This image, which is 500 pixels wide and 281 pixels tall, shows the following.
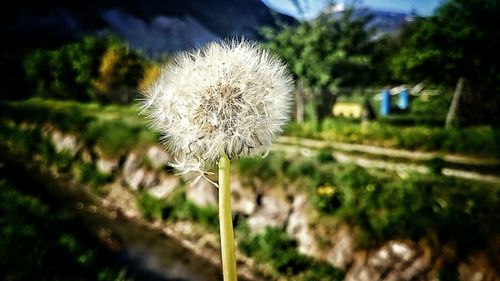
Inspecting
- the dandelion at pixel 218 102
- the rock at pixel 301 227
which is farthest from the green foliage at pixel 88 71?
the dandelion at pixel 218 102

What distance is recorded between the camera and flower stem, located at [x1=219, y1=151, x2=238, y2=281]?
119 cm

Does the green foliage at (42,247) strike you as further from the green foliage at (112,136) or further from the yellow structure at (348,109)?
the yellow structure at (348,109)

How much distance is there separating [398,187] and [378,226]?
117 cm

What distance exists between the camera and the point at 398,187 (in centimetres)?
869

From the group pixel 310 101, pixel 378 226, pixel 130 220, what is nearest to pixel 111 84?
pixel 310 101

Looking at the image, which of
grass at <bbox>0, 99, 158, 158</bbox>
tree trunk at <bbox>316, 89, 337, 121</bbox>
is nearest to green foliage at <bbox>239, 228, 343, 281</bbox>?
grass at <bbox>0, 99, 158, 158</bbox>

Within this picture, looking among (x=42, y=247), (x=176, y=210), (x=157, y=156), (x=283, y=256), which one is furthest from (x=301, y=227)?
(x=157, y=156)

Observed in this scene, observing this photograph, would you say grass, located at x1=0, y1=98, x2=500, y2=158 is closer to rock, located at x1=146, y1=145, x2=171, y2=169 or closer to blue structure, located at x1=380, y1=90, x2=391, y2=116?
rock, located at x1=146, y1=145, x2=171, y2=169

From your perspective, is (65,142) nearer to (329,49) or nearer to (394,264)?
(329,49)

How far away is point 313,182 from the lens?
9.59 m

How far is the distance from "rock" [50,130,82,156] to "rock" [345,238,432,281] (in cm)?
Result: 1367

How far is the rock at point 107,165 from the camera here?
594 inches

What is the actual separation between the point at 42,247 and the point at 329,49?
1455cm

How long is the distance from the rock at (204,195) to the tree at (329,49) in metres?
8.32
